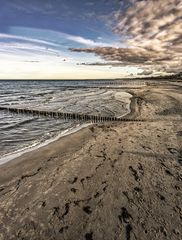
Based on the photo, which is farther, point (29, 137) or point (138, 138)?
point (29, 137)

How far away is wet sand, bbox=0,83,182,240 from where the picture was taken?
191 inches

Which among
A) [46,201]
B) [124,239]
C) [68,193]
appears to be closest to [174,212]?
[124,239]

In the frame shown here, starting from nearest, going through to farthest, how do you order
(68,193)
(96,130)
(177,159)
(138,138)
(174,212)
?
A: 1. (174,212)
2. (68,193)
3. (177,159)
4. (138,138)
5. (96,130)

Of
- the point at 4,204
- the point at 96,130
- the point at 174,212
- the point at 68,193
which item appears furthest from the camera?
the point at 96,130

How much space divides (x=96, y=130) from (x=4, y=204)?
9484 millimetres

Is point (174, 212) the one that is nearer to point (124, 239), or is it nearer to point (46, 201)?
point (124, 239)

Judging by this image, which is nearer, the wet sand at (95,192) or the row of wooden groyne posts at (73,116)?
the wet sand at (95,192)

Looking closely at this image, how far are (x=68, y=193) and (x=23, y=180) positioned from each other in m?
2.03

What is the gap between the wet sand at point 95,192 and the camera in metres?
4.86

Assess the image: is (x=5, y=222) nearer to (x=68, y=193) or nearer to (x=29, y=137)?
(x=68, y=193)

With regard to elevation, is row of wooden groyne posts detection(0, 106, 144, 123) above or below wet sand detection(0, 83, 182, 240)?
below

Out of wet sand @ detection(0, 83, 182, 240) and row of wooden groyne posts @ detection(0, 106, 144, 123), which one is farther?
row of wooden groyne posts @ detection(0, 106, 144, 123)

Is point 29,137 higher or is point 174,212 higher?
point 174,212

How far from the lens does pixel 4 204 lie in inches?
235
